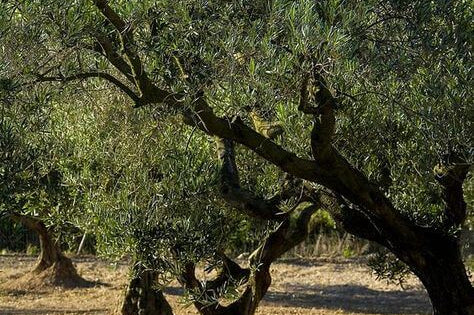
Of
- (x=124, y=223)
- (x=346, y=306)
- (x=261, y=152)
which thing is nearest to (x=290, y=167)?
(x=261, y=152)

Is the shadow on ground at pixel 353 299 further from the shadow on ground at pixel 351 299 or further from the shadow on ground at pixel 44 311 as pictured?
the shadow on ground at pixel 44 311

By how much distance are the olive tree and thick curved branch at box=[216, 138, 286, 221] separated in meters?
0.54

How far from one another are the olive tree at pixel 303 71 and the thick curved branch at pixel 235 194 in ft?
1.77

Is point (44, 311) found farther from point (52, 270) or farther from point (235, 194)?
point (235, 194)

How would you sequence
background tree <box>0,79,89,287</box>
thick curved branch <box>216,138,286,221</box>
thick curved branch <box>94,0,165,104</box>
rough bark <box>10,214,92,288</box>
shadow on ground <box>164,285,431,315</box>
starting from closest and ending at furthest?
background tree <box>0,79,89,287</box> < thick curved branch <box>94,0,165,104</box> < thick curved branch <box>216,138,286,221</box> < shadow on ground <box>164,285,431,315</box> < rough bark <box>10,214,92,288</box>

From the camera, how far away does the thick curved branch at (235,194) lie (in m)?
7.00

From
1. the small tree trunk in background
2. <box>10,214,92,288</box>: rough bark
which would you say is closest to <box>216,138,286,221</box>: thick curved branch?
the small tree trunk in background

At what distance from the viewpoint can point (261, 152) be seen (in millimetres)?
6367

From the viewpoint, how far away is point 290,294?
15641 millimetres

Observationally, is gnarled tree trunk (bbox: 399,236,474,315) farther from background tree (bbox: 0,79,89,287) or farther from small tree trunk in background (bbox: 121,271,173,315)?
small tree trunk in background (bbox: 121,271,173,315)

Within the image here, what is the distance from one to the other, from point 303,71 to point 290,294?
35.3 ft

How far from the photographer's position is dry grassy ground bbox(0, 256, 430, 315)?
1364 cm

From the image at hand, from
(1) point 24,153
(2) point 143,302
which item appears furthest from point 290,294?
(1) point 24,153

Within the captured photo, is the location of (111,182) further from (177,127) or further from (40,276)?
(40,276)
